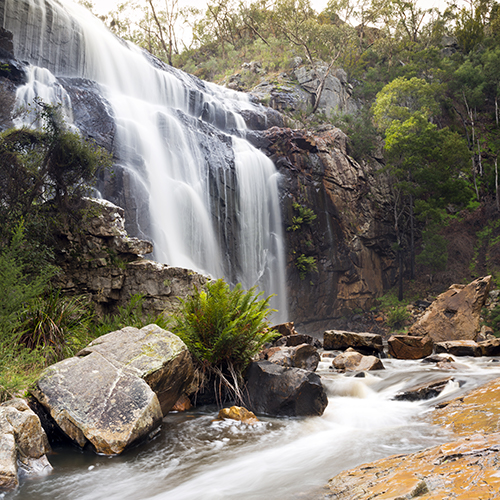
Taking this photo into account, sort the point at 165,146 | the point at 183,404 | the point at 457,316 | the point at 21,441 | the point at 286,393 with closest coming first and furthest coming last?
1. the point at 21,441
2. the point at 286,393
3. the point at 183,404
4. the point at 457,316
5. the point at 165,146

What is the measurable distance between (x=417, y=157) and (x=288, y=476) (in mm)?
23060

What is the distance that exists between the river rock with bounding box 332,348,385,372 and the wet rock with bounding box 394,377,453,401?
2315 millimetres

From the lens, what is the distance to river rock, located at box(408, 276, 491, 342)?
13.7 m

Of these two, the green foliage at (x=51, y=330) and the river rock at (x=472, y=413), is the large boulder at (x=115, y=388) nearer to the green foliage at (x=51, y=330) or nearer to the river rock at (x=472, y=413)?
the green foliage at (x=51, y=330)

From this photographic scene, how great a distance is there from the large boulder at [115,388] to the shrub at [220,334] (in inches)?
24.5

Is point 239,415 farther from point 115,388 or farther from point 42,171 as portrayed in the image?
point 42,171

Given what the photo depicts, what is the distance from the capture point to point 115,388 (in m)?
4.52

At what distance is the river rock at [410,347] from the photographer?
1156 cm

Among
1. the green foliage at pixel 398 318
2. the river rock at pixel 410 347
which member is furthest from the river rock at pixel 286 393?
the green foliage at pixel 398 318

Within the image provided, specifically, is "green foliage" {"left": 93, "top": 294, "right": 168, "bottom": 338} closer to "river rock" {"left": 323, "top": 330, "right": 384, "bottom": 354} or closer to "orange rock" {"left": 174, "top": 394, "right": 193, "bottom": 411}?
"orange rock" {"left": 174, "top": 394, "right": 193, "bottom": 411}

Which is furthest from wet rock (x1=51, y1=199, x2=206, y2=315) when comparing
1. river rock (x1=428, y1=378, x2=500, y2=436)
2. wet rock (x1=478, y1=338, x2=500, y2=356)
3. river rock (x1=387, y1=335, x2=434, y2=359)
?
wet rock (x1=478, y1=338, x2=500, y2=356)

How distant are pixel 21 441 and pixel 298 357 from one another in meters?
5.55

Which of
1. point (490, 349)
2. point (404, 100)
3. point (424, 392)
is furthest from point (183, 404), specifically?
point (404, 100)

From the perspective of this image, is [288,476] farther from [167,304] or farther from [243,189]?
[243,189]
